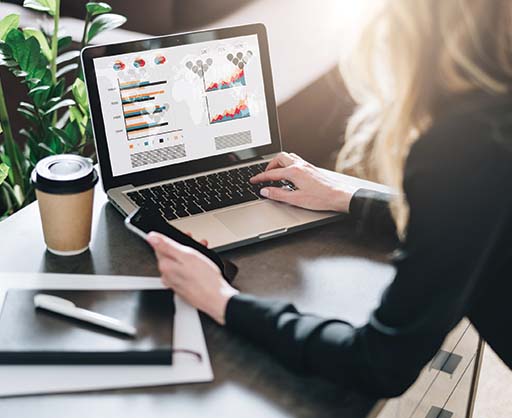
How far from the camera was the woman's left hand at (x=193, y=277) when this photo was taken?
94 centimetres

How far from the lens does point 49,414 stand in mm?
794

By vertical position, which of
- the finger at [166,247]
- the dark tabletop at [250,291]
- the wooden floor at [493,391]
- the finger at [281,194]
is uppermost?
the finger at [166,247]

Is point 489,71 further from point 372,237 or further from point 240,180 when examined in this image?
point 240,180

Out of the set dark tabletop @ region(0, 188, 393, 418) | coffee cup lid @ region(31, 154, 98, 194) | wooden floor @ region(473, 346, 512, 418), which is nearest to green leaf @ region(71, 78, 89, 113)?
dark tabletop @ region(0, 188, 393, 418)

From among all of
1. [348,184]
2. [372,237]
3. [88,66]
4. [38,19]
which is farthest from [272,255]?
[38,19]

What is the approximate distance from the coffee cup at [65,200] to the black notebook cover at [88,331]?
0.41ft

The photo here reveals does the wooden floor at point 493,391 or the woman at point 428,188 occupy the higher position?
the woman at point 428,188

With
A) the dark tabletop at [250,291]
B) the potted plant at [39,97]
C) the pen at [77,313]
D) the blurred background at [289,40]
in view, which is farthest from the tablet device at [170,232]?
the blurred background at [289,40]

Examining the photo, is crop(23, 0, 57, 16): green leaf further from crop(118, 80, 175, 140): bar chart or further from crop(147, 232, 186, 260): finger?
crop(147, 232, 186, 260): finger

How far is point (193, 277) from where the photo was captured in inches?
37.6

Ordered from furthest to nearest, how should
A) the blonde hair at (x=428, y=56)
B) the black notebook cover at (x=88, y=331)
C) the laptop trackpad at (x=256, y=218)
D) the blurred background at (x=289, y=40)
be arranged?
the blurred background at (x=289, y=40)
the laptop trackpad at (x=256, y=218)
the black notebook cover at (x=88, y=331)
the blonde hair at (x=428, y=56)

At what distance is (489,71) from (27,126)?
178 cm

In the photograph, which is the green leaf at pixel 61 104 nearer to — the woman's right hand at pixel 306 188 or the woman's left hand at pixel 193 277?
the woman's right hand at pixel 306 188

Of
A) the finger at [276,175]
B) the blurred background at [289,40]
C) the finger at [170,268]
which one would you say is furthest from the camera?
the blurred background at [289,40]
